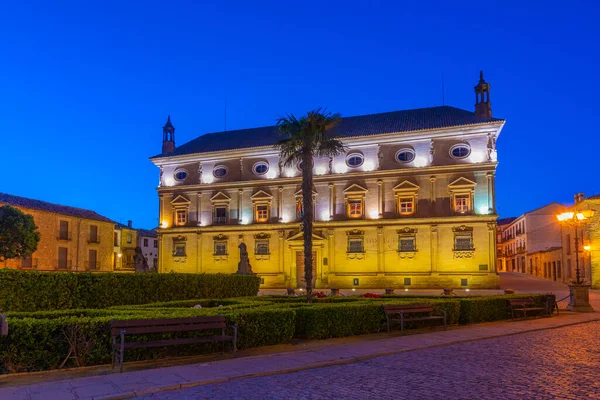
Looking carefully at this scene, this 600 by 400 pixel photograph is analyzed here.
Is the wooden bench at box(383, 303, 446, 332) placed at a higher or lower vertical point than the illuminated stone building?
lower

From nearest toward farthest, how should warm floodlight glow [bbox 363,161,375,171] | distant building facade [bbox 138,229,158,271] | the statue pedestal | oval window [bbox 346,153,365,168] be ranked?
the statue pedestal, warm floodlight glow [bbox 363,161,375,171], oval window [bbox 346,153,365,168], distant building facade [bbox 138,229,158,271]

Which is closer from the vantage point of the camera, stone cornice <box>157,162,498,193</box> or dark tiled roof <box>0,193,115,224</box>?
stone cornice <box>157,162,498,193</box>

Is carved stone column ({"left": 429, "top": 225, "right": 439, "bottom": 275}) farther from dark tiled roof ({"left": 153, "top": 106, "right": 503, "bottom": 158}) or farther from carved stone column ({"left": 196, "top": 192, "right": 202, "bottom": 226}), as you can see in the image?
carved stone column ({"left": 196, "top": 192, "right": 202, "bottom": 226})

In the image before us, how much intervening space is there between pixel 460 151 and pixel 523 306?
24890 mm

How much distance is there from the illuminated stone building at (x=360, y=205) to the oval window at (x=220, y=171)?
0.33ft

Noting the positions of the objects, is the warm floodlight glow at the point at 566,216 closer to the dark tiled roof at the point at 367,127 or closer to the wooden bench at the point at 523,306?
the wooden bench at the point at 523,306

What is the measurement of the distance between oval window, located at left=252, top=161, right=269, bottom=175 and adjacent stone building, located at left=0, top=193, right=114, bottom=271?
20.1 meters

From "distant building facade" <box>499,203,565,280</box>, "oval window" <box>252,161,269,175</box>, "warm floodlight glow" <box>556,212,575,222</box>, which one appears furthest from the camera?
"distant building facade" <box>499,203,565,280</box>

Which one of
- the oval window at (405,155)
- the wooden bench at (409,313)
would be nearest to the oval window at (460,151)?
the oval window at (405,155)

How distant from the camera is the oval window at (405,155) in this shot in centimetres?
4434

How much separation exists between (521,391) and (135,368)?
6397 mm

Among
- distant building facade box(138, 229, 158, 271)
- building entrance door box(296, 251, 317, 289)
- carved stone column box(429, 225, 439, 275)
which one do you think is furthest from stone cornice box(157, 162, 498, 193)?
distant building facade box(138, 229, 158, 271)

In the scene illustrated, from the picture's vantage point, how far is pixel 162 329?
10.3m

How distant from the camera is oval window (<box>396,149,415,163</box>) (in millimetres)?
44344
